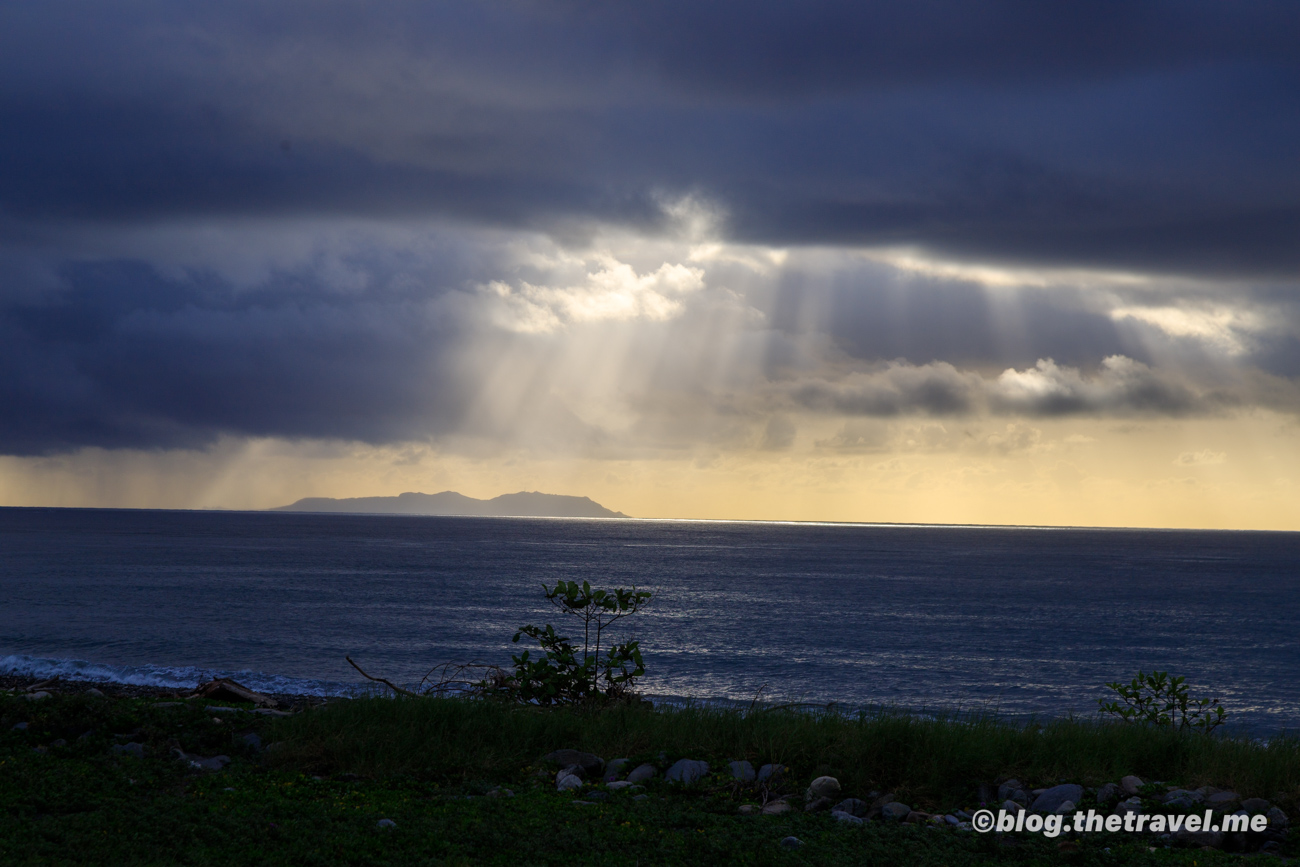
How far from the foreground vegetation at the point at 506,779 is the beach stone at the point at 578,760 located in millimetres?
165

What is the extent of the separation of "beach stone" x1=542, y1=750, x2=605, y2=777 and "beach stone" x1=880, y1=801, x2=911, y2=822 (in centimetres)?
332

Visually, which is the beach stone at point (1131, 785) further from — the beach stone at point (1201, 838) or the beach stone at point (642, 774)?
the beach stone at point (642, 774)

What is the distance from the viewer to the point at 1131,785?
9.62m

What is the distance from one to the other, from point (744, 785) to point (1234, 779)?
531 cm

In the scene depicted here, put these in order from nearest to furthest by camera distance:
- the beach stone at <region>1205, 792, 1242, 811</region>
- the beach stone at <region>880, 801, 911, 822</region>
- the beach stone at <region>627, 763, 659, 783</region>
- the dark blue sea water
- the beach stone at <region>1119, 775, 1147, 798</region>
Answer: the beach stone at <region>1205, 792, 1242, 811</region> < the beach stone at <region>880, 801, 911, 822</region> < the beach stone at <region>1119, 775, 1147, 798</region> < the beach stone at <region>627, 763, 659, 783</region> < the dark blue sea water

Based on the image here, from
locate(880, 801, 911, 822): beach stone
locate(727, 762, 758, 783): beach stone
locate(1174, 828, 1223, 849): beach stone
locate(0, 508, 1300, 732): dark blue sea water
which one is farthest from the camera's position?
locate(0, 508, 1300, 732): dark blue sea water

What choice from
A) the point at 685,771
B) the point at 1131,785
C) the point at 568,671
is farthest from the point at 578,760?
the point at 1131,785

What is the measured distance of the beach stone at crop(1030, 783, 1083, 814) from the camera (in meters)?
9.22

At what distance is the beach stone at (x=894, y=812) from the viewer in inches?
358

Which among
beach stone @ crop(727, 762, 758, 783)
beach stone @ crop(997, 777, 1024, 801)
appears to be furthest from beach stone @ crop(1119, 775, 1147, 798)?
beach stone @ crop(727, 762, 758, 783)

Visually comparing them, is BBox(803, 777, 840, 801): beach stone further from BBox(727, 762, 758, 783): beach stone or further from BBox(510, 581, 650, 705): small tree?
BBox(510, 581, 650, 705): small tree

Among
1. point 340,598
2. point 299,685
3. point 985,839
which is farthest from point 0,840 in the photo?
point 340,598

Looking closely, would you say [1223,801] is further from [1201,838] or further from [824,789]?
[824,789]

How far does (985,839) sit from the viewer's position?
8.20 meters
